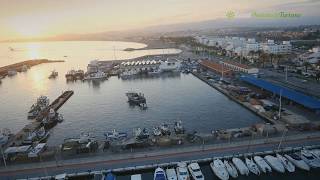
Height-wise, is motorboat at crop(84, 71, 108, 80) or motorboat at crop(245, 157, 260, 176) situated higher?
motorboat at crop(84, 71, 108, 80)

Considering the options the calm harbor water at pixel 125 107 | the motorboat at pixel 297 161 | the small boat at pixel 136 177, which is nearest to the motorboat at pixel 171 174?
the small boat at pixel 136 177

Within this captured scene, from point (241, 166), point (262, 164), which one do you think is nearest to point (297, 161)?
point (262, 164)

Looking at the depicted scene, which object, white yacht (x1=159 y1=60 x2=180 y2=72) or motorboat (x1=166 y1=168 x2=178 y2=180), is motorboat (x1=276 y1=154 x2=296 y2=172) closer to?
motorboat (x1=166 y1=168 x2=178 y2=180)

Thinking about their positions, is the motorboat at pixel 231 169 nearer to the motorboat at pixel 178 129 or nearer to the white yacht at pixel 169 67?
the motorboat at pixel 178 129

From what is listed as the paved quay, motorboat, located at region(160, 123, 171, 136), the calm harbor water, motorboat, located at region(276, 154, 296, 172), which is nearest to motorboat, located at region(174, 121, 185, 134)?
motorboat, located at region(160, 123, 171, 136)

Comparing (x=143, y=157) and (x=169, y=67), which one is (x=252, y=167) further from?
(x=169, y=67)

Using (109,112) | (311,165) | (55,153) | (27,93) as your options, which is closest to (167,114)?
(109,112)
